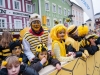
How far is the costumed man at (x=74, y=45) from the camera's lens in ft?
10.3

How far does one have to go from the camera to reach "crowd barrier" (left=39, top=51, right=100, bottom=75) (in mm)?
2219

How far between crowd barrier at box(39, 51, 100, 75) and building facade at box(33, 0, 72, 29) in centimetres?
1905

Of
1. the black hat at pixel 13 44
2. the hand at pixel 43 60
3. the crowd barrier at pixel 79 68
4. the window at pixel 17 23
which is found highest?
the window at pixel 17 23

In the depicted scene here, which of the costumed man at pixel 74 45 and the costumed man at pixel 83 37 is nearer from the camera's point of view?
the costumed man at pixel 74 45

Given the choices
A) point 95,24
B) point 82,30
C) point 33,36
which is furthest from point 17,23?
point 33,36

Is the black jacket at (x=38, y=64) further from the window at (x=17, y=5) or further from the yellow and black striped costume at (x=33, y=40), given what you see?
the window at (x=17, y=5)

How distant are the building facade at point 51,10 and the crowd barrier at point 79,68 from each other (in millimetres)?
19054

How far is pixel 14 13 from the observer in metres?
21.7

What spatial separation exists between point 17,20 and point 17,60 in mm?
20749

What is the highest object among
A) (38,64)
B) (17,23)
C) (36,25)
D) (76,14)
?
(76,14)

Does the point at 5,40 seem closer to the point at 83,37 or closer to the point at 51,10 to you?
the point at 83,37

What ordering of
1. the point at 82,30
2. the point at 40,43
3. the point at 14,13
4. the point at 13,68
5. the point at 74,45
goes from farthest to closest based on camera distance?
the point at 14,13, the point at 82,30, the point at 74,45, the point at 40,43, the point at 13,68

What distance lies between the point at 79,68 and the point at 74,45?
51 centimetres

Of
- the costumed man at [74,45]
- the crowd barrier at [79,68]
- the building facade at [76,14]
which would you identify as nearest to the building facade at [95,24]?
the crowd barrier at [79,68]
